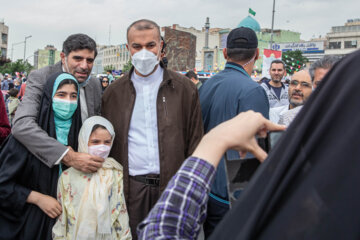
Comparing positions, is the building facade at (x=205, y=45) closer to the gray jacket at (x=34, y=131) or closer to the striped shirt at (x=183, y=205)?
the gray jacket at (x=34, y=131)

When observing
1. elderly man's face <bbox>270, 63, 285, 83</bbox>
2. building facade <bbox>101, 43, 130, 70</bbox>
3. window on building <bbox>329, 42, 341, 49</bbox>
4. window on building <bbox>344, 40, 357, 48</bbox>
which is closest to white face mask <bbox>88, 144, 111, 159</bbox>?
elderly man's face <bbox>270, 63, 285, 83</bbox>

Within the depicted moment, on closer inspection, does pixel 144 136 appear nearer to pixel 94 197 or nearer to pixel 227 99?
pixel 94 197

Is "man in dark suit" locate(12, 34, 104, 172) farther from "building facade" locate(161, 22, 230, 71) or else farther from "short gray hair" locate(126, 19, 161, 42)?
"building facade" locate(161, 22, 230, 71)

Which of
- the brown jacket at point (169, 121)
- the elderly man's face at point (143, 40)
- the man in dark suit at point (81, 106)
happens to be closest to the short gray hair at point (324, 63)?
the brown jacket at point (169, 121)

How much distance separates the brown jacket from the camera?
2.63 m

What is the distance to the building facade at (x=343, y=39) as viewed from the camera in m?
66.9

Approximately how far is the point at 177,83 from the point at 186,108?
24 centimetres

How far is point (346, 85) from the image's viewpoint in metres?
0.61

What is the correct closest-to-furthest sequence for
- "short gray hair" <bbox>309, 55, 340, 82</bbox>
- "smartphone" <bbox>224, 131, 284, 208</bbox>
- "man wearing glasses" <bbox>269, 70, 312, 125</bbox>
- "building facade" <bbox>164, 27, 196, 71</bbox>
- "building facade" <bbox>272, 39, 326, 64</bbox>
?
"smartphone" <bbox>224, 131, 284, 208</bbox>
"short gray hair" <bbox>309, 55, 340, 82</bbox>
"man wearing glasses" <bbox>269, 70, 312, 125</bbox>
"building facade" <bbox>164, 27, 196, 71</bbox>
"building facade" <bbox>272, 39, 326, 64</bbox>

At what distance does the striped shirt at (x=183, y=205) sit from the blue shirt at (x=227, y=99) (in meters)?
1.56

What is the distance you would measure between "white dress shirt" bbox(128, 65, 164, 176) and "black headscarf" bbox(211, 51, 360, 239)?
203 centimetres

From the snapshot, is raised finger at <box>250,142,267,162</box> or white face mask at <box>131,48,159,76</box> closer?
raised finger at <box>250,142,267,162</box>

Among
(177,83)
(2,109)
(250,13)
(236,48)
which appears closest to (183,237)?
(177,83)

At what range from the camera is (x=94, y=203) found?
8.21ft
